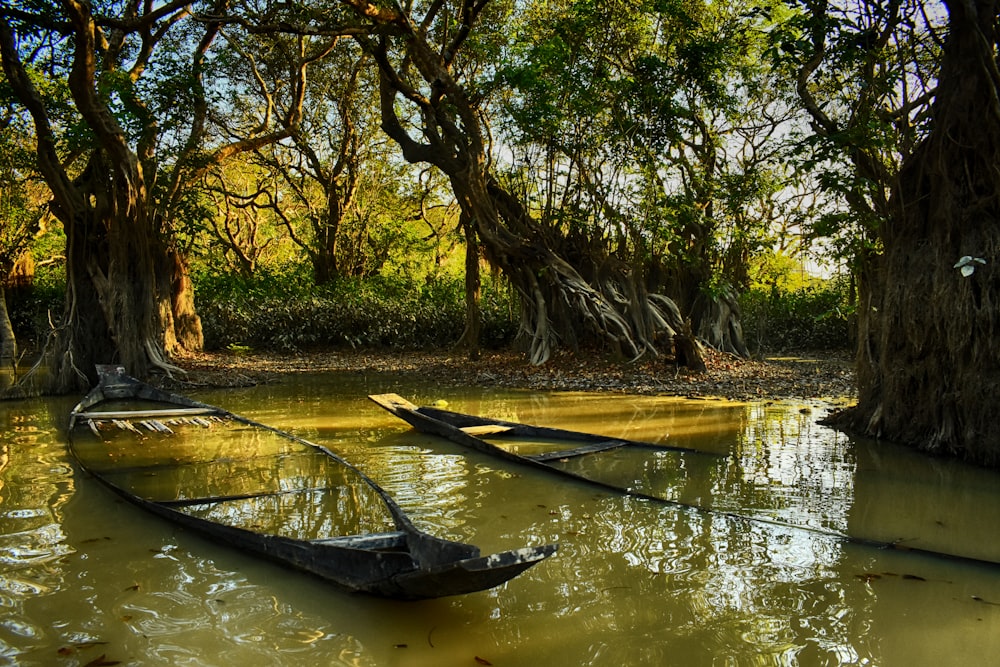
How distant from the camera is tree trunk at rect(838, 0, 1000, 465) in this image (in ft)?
18.7

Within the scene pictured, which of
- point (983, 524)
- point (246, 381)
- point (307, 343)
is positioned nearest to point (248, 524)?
point (983, 524)

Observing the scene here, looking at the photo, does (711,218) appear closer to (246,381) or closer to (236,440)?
(246,381)

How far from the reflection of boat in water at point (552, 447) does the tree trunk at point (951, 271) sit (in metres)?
1.95

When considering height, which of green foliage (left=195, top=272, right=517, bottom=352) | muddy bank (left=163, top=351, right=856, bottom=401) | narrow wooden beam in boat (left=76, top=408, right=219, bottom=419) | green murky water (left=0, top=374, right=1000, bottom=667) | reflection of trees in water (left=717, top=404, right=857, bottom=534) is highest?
green foliage (left=195, top=272, right=517, bottom=352)

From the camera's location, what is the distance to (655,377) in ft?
37.4

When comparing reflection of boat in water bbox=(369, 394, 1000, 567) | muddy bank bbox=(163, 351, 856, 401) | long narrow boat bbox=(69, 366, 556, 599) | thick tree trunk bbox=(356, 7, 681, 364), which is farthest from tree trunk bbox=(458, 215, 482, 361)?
long narrow boat bbox=(69, 366, 556, 599)

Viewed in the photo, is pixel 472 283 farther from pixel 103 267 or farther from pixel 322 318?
pixel 103 267

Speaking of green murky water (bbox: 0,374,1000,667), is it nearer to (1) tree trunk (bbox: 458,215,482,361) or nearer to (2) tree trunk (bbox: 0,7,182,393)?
(2) tree trunk (bbox: 0,7,182,393)

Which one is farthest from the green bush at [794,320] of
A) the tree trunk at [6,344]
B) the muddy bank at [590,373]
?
the tree trunk at [6,344]

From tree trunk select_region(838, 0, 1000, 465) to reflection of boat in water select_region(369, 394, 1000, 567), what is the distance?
1.95 meters

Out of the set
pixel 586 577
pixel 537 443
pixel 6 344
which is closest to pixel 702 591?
pixel 586 577

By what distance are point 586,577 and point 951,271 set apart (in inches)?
175

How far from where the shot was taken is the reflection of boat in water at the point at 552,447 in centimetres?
434

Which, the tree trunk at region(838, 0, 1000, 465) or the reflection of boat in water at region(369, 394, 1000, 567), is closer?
the reflection of boat in water at region(369, 394, 1000, 567)
